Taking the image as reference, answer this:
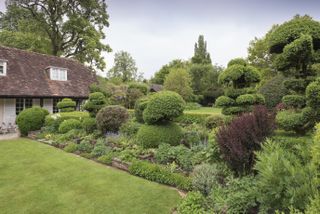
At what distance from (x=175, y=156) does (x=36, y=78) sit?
15.8 metres

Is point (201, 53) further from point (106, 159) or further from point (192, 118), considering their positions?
point (106, 159)

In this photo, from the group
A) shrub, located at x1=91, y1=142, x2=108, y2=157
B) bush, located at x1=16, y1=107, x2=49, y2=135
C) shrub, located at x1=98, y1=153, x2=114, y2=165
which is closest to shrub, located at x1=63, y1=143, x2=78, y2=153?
shrub, located at x1=91, y1=142, x2=108, y2=157

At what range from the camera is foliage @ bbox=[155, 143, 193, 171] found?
234 inches

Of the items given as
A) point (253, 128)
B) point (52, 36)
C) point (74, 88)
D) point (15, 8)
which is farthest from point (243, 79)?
point (15, 8)

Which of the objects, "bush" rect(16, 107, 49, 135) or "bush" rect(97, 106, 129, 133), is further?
"bush" rect(16, 107, 49, 135)

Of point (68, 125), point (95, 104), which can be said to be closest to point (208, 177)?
point (95, 104)

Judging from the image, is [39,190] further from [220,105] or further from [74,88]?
[74,88]

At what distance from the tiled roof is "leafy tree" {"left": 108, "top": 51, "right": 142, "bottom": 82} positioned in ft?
64.8

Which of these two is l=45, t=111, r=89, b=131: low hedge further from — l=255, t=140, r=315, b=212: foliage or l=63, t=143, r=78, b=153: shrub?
l=255, t=140, r=315, b=212: foliage

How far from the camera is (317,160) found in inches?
102

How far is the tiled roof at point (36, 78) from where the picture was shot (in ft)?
50.1

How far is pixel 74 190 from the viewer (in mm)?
5086

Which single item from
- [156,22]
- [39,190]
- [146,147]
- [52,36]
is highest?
[52,36]

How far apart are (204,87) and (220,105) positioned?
95.4ft
